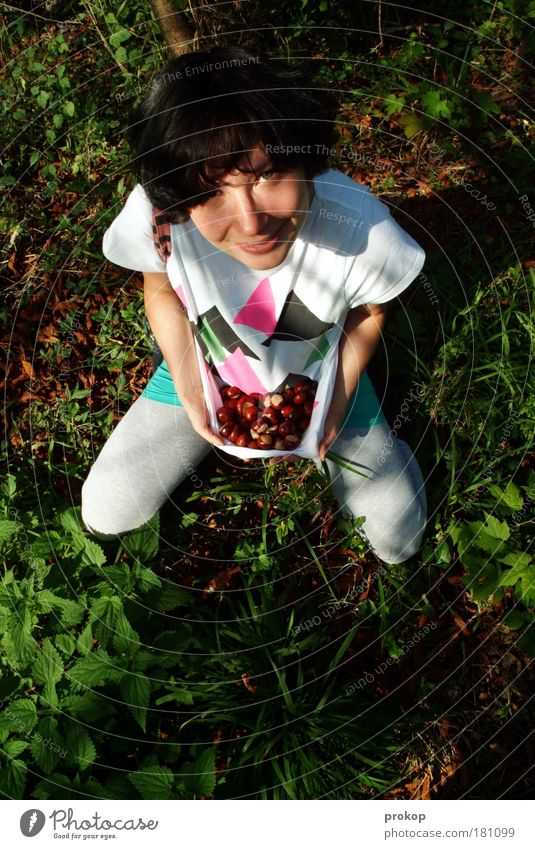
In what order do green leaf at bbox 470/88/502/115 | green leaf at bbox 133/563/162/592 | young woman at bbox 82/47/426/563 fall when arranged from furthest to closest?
green leaf at bbox 470/88/502/115
green leaf at bbox 133/563/162/592
young woman at bbox 82/47/426/563

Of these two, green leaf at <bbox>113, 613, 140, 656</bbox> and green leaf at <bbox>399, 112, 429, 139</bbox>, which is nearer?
green leaf at <bbox>113, 613, 140, 656</bbox>

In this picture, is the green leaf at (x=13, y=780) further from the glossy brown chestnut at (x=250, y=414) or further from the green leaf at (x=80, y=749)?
the glossy brown chestnut at (x=250, y=414)

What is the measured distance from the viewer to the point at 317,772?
1744 millimetres

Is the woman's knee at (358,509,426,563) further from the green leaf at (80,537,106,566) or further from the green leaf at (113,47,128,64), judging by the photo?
the green leaf at (113,47,128,64)

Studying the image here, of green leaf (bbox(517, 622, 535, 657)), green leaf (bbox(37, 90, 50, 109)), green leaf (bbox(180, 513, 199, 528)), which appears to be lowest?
green leaf (bbox(180, 513, 199, 528))

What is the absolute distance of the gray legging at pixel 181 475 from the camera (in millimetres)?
2014

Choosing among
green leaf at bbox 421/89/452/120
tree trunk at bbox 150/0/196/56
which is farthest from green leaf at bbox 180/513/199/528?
green leaf at bbox 421/89/452/120

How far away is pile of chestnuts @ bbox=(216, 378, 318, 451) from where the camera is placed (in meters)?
1.89

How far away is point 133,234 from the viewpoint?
1.68 meters

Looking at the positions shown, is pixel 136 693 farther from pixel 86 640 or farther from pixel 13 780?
pixel 13 780

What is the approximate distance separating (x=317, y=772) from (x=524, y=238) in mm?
1774

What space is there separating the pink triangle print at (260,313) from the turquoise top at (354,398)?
33cm

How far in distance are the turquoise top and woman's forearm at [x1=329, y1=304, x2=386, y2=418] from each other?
91 millimetres

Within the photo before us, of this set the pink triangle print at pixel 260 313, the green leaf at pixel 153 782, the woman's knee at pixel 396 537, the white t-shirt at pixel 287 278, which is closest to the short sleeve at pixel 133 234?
the white t-shirt at pixel 287 278
